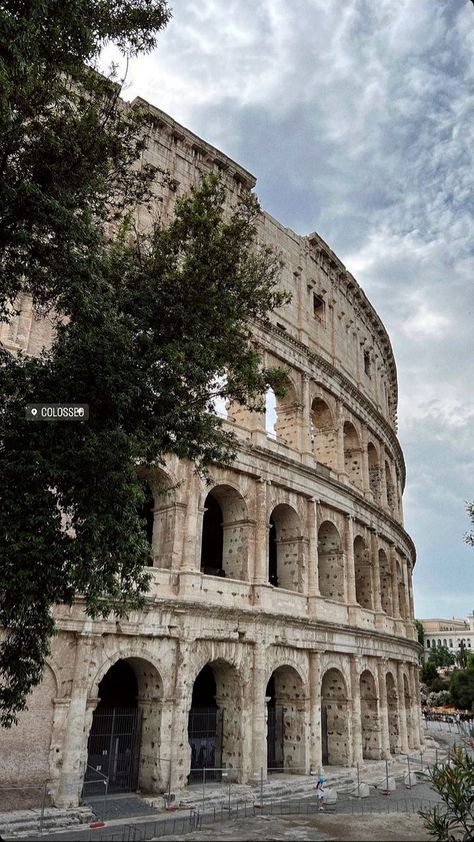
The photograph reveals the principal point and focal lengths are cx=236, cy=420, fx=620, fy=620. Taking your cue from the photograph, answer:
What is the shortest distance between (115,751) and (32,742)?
263cm

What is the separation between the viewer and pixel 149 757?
1385 cm

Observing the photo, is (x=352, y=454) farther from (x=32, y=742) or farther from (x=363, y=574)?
(x=32, y=742)

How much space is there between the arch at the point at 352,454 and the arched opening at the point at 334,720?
7.65 meters

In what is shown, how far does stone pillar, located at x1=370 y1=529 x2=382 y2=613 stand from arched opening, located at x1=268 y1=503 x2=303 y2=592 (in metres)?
4.94

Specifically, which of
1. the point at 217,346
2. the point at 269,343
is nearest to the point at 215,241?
the point at 217,346

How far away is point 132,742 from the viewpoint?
14133mm

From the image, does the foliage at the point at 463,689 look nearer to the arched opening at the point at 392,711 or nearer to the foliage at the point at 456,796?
the arched opening at the point at 392,711

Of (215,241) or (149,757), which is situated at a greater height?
(215,241)

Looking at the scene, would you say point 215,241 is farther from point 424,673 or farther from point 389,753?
point 424,673

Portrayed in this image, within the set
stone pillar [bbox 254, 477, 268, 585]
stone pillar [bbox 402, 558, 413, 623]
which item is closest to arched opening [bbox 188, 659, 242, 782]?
stone pillar [bbox 254, 477, 268, 585]

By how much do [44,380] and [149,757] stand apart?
9608mm

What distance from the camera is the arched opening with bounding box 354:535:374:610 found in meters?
22.4

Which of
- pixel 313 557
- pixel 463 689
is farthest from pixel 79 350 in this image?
pixel 463 689

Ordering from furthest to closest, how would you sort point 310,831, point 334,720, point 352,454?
point 352,454 < point 334,720 < point 310,831
